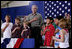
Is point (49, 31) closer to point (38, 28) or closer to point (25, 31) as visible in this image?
point (38, 28)

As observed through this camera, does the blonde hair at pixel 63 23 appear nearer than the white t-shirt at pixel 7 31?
Yes

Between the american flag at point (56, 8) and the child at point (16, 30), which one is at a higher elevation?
the american flag at point (56, 8)

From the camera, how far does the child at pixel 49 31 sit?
107 inches

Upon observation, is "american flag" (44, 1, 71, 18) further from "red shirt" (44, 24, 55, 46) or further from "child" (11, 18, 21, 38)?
"child" (11, 18, 21, 38)

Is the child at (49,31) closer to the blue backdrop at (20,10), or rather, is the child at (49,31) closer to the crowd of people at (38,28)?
the crowd of people at (38,28)

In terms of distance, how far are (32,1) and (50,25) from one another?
0.62m

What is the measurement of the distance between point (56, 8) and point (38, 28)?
0.55m

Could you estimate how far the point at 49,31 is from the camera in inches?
108

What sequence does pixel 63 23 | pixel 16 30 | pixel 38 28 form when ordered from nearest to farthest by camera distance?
pixel 63 23 → pixel 38 28 → pixel 16 30

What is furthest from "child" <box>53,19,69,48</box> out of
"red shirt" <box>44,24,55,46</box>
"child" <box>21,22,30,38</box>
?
"child" <box>21,22,30,38</box>

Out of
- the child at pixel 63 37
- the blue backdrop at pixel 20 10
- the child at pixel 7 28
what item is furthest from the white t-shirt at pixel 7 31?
the child at pixel 63 37

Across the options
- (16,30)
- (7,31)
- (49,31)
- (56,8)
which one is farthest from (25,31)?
(56,8)

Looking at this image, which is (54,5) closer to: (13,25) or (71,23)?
(71,23)

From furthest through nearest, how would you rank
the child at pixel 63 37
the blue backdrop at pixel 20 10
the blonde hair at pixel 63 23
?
1. the blue backdrop at pixel 20 10
2. the blonde hair at pixel 63 23
3. the child at pixel 63 37
